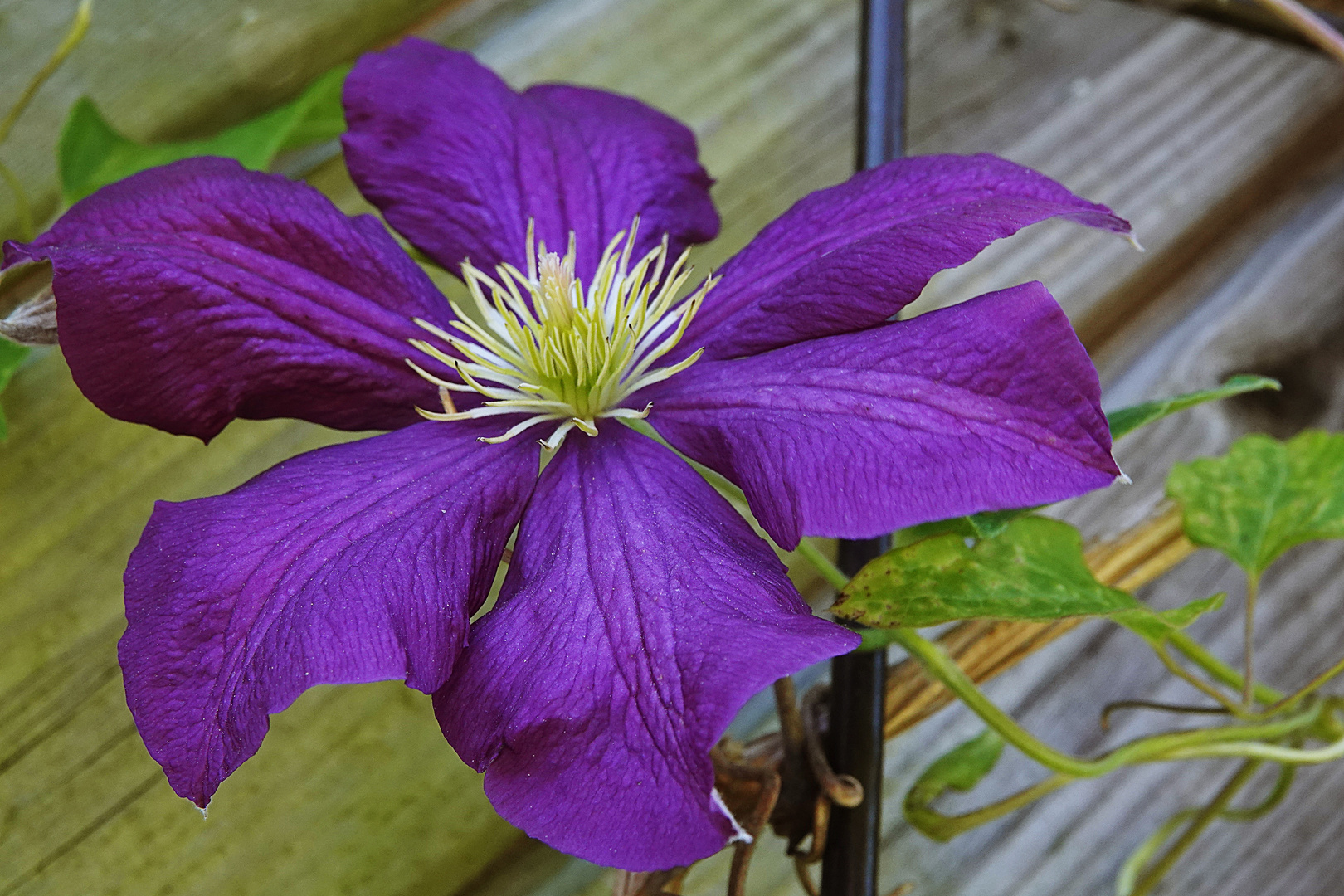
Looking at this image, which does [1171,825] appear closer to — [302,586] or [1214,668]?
[1214,668]

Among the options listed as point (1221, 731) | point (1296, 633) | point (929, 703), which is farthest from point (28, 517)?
point (1296, 633)

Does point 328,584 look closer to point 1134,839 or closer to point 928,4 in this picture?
point 1134,839

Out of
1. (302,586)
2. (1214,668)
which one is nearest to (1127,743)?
(1214,668)

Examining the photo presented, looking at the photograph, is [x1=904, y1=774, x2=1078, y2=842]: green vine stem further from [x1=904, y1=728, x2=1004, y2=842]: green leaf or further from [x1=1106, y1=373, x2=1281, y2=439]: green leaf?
[x1=1106, y1=373, x2=1281, y2=439]: green leaf

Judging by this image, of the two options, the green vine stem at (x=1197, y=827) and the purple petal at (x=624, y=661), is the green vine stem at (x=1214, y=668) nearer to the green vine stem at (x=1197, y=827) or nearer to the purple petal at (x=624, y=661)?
the green vine stem at (x=1197, y=827)

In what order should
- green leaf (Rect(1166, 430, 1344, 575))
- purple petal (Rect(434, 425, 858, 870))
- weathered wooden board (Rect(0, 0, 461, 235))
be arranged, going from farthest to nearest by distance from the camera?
weathered wooden board (Rect(0, 0, 461, 235))
green leaf (Rect(1166, 430, 1344, 575))
purple petal (Rect(434, 425, 858, 870))

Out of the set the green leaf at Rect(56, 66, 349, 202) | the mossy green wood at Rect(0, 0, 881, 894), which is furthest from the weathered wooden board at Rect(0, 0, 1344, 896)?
the green leaf at Rect(56, 66, 349, 202)
